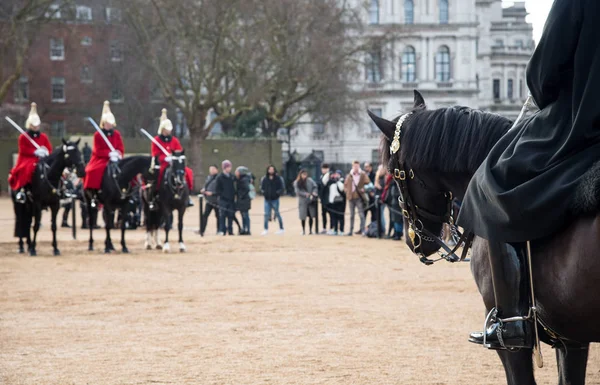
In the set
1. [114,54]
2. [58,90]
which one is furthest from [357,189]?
[58,90]

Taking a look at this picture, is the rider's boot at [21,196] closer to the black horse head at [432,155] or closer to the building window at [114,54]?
the black horse head at [432,155]

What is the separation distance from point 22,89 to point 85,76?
480 cm

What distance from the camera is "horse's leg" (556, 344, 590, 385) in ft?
17.5

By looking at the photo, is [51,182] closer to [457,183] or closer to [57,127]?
[457,183]

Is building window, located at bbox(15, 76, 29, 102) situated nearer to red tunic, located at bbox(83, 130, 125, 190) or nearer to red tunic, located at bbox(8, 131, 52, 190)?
red tunic, located at bbox(8, 131, 52, 190)

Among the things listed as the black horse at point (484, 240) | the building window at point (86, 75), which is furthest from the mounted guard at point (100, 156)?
the building window at point (86, 75)

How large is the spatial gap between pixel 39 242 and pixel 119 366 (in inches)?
628

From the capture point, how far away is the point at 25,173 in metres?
20.0

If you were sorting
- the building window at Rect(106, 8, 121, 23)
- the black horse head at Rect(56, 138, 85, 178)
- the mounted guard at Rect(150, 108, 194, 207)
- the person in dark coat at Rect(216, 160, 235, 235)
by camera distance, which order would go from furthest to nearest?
1. the building window at Rect(106, 8, 121, 23)
2. the person in dark coat at Rect(216, 160, 235, 235)
3. the mounted guard at Rect(150, 108, 194, 207)
4. the black horse head at Rect(56, 138, 85, 178)

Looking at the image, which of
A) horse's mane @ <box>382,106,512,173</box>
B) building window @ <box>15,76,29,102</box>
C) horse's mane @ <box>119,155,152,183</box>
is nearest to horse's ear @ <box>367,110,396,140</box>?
horse's mane @ <box>382,106,512,173</box>

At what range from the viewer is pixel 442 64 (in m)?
94.9

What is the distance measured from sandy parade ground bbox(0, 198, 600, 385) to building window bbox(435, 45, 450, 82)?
251ft

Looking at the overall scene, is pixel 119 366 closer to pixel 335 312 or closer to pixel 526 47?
pixel 335 312

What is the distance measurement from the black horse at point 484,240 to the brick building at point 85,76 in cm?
4271
